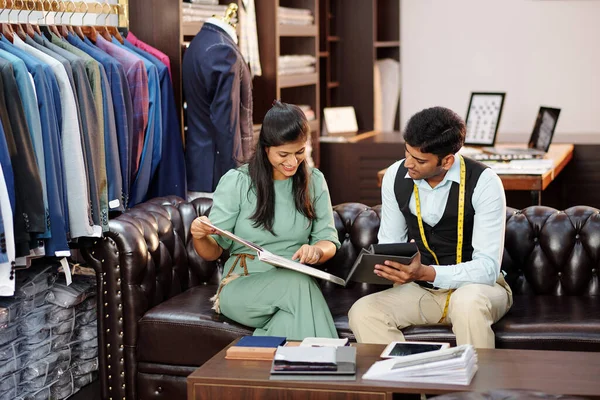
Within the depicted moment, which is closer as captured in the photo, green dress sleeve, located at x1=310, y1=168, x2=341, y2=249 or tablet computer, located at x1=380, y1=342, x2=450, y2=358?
tablet computer, located at x1=380, y1=342, x2=450, y2=358

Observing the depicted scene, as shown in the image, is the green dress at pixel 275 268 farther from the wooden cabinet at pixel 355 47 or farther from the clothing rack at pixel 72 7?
the wooden cabinet at pixel 355 47

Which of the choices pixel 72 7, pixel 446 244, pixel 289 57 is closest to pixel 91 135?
pixel 72 7

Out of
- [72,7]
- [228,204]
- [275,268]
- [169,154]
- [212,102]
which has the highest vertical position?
[72,7]

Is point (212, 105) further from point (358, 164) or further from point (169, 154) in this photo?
point (358, 164)

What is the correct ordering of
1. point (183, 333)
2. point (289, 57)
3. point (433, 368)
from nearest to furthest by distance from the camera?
point (433, 368)
point (183, 333)
point (289, 57)

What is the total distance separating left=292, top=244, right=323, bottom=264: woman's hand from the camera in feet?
10.8

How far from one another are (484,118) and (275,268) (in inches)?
116

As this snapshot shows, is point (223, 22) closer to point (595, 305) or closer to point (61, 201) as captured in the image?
point (61, 201)

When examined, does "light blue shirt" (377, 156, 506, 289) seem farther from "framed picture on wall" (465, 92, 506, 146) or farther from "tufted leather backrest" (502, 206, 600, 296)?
"framed picture on wall" (465, 92, 506, 146)

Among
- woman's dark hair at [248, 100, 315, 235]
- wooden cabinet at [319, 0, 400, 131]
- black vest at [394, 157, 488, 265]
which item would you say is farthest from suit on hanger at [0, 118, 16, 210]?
wooden cabinet at [319, 0, 400, 131]

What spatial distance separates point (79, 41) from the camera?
13.4ft

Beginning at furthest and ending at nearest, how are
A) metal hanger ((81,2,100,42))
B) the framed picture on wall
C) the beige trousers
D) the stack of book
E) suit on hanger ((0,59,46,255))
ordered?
the framed picture on wall → metal hanger ((81,2,100,42)) → suit on hanger ((0,59,46,255)) → the beige trousers → the stack of book

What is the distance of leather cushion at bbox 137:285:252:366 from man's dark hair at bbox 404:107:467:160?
91cm

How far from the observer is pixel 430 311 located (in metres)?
3.31
